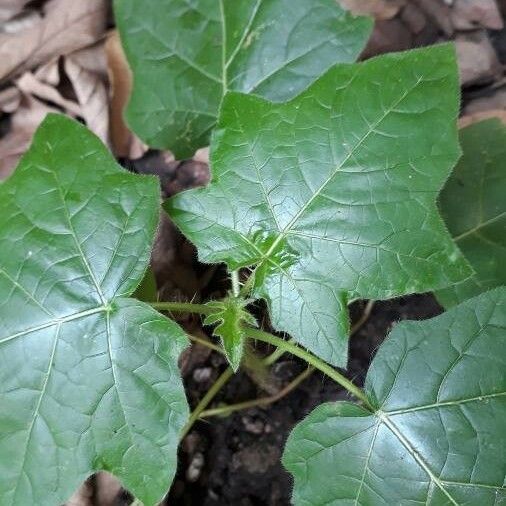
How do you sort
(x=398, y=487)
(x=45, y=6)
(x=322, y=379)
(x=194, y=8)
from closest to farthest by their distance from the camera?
(x=398, y=487) < (x=194, y=8) < (x=322, y=379) < (x=45, y=6)

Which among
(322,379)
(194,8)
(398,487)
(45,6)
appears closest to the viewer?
(398,487)

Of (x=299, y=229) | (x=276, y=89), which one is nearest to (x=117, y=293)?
(x=299, y=229)

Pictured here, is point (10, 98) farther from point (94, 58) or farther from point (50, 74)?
point (94, 58)

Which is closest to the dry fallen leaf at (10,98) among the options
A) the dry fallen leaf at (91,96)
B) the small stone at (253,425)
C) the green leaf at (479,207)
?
the dry fallen leaf at (91,96)

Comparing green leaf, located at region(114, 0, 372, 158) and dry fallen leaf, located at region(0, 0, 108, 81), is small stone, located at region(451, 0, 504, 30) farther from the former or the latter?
dry fallen leaf, located at region(0, 0, 108, 81)

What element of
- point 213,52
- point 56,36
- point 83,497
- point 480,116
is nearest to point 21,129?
point 56,36

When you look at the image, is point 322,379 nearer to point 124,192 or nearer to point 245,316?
point 245,316
